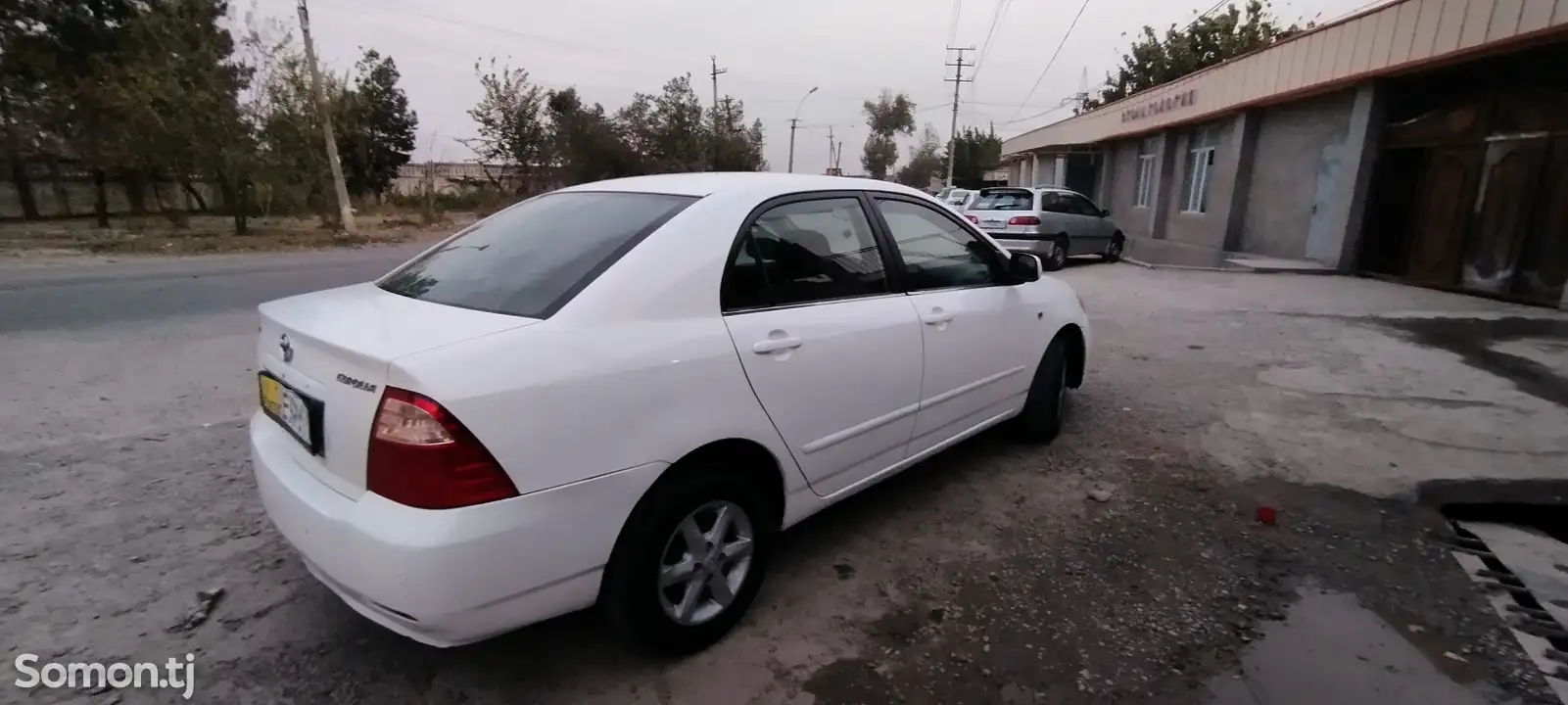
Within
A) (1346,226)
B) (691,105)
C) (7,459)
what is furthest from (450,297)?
(691,105)

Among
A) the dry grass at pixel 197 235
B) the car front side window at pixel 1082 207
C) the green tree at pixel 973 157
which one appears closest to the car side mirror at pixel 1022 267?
the car front side window at pixel 1082 207

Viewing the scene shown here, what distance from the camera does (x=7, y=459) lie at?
384 centimetres

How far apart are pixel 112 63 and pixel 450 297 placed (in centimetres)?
2970

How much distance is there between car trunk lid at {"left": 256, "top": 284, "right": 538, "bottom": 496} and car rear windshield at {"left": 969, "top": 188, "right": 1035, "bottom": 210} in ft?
42.6

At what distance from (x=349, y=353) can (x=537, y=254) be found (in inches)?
29.3

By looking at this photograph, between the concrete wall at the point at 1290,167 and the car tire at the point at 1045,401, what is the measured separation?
12526 millimetres

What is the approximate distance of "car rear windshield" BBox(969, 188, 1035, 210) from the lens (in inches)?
547

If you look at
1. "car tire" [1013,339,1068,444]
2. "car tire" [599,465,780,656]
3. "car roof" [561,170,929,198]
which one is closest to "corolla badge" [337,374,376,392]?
"car tire" [599,465,780,656]

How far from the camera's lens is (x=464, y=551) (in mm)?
1863

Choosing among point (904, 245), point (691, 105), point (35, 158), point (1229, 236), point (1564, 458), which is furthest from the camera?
point (691, 105)

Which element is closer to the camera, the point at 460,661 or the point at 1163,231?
the point at 460,661

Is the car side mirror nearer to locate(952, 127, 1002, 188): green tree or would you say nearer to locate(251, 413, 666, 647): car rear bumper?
locate(251, 413, 666, 647): car rear bumper

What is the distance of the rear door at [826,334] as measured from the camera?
8.46 feet

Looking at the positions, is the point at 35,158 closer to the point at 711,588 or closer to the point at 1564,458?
the point at 711,588
